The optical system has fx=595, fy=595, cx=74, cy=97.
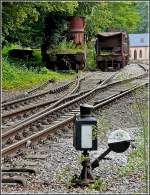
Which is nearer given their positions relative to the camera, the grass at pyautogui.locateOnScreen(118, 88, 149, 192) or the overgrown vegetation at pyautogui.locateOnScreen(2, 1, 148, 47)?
the grass at pyautogui.locateOnScreen(118, 88, 149, 192)

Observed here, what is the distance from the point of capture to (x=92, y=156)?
853 cm

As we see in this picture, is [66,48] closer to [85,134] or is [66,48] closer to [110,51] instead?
[110,51]

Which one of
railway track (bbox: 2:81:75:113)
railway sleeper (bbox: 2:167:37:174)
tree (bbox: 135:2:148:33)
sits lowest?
railway sleeper (bbox: 2:167:37:174)

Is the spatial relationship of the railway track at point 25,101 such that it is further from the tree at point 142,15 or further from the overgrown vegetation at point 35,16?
the tree at point 142,15

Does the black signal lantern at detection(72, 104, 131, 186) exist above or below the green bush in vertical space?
below

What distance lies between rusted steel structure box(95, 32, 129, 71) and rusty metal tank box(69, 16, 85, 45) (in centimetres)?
333

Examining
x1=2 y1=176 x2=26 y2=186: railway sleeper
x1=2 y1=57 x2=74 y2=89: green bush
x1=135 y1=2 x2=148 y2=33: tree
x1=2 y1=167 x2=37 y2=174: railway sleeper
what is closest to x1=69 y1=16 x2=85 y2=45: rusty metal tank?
x1=2 y1=57 x2=74 y2=89: green bush

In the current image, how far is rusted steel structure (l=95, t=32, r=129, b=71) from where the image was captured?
3831 cm

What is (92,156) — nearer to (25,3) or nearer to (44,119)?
(44,119)

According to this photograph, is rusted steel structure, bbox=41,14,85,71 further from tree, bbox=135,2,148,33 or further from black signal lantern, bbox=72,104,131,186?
black signal lantern, bbox=72,104,131,186

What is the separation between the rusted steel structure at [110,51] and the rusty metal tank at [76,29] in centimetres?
333

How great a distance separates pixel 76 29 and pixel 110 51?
5.35m

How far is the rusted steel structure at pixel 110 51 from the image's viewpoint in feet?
126

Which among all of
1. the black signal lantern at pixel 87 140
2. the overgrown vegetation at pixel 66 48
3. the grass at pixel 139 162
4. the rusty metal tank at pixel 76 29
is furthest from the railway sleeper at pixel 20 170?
the rusty metal tank at pixel 76 29
